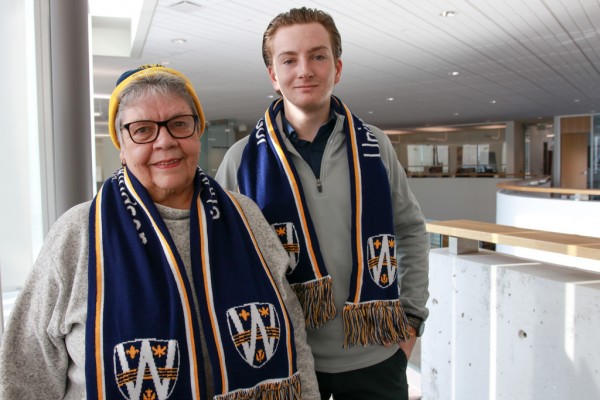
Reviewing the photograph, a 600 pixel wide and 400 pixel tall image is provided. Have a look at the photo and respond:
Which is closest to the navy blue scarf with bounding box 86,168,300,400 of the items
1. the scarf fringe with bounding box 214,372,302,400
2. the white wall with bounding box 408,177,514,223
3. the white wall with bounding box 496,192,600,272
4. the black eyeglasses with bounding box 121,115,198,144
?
the scarf fringe with bounding box 214,372,302,400

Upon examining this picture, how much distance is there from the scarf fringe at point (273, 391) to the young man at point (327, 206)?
19 cm

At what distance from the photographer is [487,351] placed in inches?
101

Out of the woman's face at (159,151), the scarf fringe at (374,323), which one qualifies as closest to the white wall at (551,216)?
the scarf fringe at (374,323)

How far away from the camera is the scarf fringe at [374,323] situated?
58.5 inches

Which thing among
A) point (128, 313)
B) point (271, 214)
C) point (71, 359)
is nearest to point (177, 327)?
point (128, 313)

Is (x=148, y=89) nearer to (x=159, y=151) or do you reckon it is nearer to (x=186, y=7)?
(x=159, y=151)

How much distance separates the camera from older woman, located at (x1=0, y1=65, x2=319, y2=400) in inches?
44.2

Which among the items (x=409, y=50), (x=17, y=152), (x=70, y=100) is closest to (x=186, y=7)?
(x=70, y=100)

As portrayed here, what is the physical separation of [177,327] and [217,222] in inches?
11.4

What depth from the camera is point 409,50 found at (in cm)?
714

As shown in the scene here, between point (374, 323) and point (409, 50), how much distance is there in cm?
627

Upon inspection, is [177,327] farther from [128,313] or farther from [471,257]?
[471,257]

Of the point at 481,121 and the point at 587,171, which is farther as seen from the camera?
the point at 481,121

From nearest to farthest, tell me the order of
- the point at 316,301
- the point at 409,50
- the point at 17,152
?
the point at 316,301, the point at 17,152, the point at 409,50
